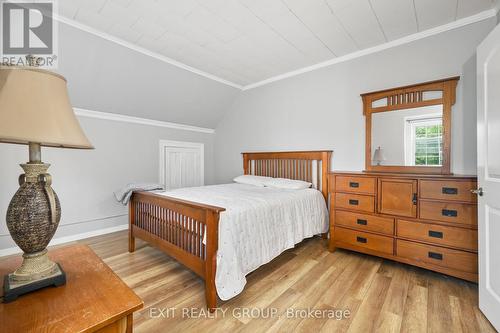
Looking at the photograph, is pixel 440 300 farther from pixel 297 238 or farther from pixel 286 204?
pixel 286 204

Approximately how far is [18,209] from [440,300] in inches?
103

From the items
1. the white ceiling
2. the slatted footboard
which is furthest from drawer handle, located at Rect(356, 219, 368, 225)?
the white ceiling

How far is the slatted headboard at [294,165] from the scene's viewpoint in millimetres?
3023

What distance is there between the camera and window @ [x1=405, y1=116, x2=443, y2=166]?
2.34 m

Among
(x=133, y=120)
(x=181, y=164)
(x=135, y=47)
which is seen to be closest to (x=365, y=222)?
(x=181, y=164)

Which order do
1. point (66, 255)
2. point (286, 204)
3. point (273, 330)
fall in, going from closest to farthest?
point (66, 255), point (273, 330), point (286, 204)

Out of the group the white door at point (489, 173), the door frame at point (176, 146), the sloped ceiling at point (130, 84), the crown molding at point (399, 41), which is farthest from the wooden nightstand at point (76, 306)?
the crown molding at point (399, 41)

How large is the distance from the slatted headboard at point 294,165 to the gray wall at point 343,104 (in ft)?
0.47

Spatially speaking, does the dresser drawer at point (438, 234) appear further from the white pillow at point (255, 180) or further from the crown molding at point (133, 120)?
the crown molding at point (133, 120)

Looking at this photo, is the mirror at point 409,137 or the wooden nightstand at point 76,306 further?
the mirror at point 409,137

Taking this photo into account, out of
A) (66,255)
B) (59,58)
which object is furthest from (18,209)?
(59,58)

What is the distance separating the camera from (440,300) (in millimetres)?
1724

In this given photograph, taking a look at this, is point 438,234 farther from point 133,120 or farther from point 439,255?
point 133,120


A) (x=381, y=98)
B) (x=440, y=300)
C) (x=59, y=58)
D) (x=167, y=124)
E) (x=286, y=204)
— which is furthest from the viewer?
(x=167, y=124)
